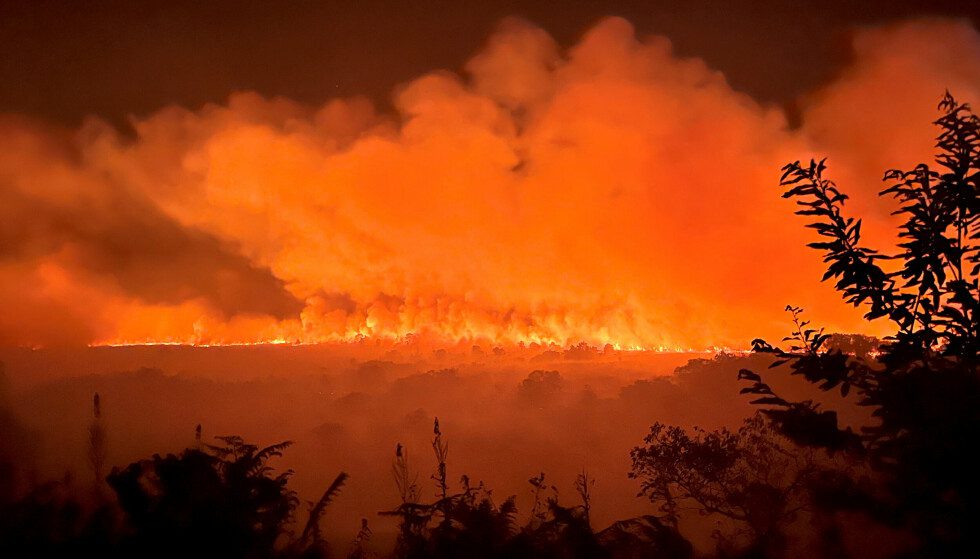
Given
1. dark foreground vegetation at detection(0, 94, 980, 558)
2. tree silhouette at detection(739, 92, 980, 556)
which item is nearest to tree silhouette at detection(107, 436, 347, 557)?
dark foreground vegetation at detection(0, 94, 980, 558)

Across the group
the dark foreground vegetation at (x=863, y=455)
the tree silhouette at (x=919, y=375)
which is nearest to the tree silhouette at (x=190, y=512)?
the dark foreground vegetation at (x=863, y=455)

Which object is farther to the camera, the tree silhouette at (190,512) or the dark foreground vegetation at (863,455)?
the tree silhouette at (190,512)

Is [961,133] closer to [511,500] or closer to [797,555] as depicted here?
[797,555]

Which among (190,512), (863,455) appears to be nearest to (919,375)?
(863,455)

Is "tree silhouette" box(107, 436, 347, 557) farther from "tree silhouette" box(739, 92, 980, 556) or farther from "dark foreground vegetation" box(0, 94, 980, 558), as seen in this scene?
"tree silhouette" box(739, 92, 980, 556)

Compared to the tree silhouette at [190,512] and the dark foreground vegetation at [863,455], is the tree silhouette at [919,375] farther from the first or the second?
the tree silhouette at [190,512]

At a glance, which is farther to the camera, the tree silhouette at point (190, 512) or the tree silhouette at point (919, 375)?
the tree silhouette at point (190, 512)

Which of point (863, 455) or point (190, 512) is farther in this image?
point (190, 512)

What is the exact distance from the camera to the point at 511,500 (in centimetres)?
1794

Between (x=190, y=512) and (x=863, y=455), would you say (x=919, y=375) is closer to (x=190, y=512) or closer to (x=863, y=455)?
(x=863, y=455)

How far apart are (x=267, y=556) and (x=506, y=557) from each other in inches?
187

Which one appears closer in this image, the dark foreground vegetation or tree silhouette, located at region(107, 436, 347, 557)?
the dark foreground vegetation

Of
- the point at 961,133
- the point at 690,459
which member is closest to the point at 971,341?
the point at 961,133

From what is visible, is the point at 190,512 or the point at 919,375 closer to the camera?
the point at 919,375
